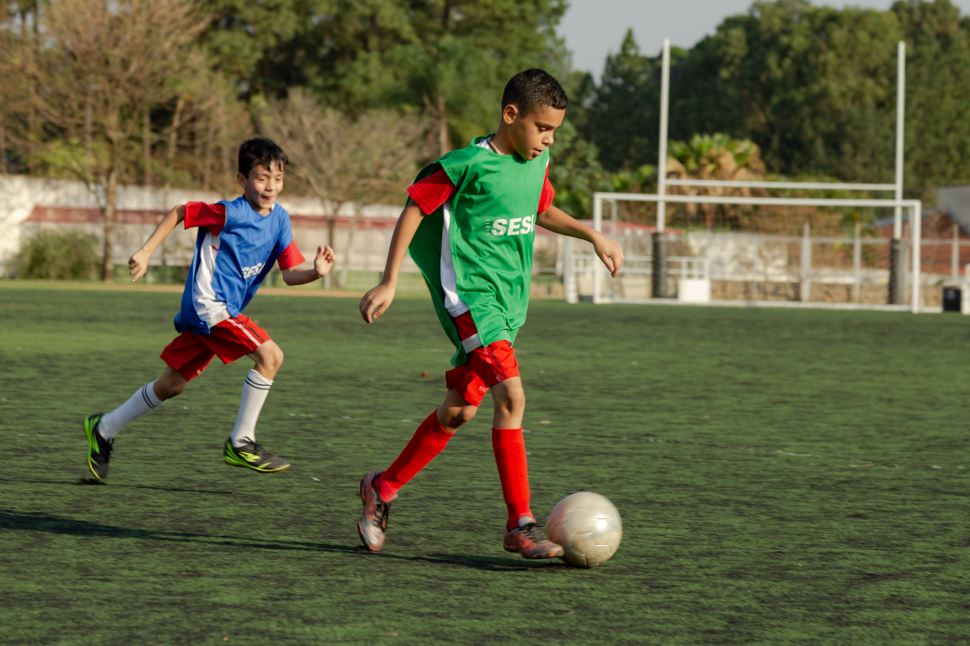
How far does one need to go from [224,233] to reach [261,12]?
56.9 m

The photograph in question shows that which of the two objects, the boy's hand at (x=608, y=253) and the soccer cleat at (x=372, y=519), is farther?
the boy's hand at (x=608, y=253)

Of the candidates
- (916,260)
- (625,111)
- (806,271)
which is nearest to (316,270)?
(916,260)

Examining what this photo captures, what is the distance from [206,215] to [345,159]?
1386 inches

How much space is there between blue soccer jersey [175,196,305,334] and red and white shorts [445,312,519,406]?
2.06 meters

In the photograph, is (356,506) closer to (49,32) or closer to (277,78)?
(49,32)

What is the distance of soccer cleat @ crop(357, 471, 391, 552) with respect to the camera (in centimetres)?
528

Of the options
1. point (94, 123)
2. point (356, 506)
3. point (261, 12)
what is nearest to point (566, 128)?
point (261, 12)

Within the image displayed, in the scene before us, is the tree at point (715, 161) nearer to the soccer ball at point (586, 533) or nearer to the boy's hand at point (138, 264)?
the boy's hand at point (138, 264)

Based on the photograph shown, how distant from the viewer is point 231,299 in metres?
7.13

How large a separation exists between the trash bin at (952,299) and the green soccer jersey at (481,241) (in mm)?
25442

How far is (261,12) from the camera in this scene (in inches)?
2446

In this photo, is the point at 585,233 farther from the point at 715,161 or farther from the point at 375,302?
the point at 715,161

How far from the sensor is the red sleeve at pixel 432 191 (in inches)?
205

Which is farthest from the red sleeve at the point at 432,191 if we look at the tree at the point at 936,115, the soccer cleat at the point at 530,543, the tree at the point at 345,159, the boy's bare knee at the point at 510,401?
the tree at the point at 936,115
